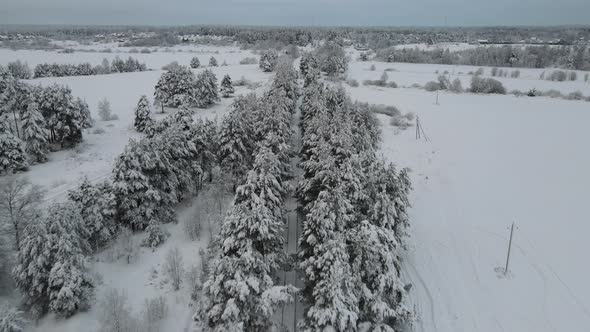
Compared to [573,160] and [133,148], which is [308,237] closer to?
[133,148]

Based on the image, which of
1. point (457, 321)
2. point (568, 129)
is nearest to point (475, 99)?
point (568, 129)

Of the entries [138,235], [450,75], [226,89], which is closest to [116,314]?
[138,235]

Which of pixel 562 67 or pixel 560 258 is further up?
pixel 562 67

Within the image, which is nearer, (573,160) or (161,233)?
(161,233)

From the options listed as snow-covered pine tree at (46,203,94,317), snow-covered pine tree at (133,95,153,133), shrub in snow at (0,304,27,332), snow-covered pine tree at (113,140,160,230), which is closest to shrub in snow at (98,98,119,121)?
snow-covered pine tree at (133,95,153,133)

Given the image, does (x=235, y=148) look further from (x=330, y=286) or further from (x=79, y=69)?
(x=79, y=69)

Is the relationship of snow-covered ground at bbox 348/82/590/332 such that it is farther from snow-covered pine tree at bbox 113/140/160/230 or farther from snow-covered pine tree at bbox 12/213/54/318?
snow-covered pine tree at bbox 12/213/54/318

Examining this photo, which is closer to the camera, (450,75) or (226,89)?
(226,89)
